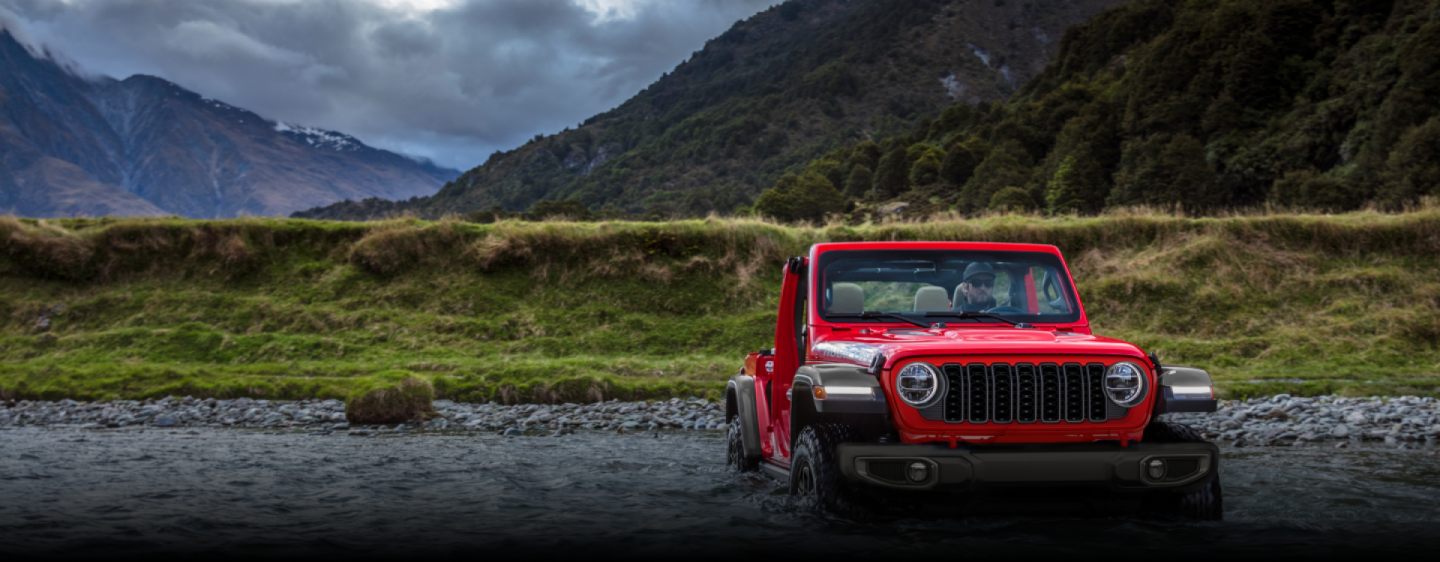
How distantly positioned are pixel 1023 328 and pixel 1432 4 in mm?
55805

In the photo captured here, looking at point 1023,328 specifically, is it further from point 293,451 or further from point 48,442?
point 48,442

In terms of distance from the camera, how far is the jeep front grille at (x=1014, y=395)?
488cm

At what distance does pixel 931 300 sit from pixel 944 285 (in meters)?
0.29

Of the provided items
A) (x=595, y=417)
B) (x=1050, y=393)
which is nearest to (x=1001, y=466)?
(x=1050, y=393)

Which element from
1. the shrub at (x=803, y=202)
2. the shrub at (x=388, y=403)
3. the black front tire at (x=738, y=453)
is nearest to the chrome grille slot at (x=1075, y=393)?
the black front tire at (x=738, y=453)

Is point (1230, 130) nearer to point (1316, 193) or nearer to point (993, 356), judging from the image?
point (1316, 193)

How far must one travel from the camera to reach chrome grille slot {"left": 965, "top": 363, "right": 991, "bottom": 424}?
16.0 ft

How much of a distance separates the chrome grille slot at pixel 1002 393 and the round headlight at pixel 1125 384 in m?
0.58

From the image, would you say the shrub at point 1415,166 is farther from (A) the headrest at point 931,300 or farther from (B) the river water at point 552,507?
(A) the headrest at point 931,300

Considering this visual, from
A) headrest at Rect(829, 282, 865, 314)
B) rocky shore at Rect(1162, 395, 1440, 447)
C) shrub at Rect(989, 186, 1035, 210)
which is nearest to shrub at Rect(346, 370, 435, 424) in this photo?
headrest at Rect(829, 282, 865, 314)

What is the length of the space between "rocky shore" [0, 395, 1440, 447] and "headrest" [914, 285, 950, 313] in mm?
6929

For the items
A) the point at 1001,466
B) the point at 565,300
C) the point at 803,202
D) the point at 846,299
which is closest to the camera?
the point at 1001,466

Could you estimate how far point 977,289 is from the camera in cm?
650

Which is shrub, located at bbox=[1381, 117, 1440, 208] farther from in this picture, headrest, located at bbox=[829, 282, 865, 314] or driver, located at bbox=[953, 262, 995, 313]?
headrest, located at bbox=[829, 282, 865, 314]
